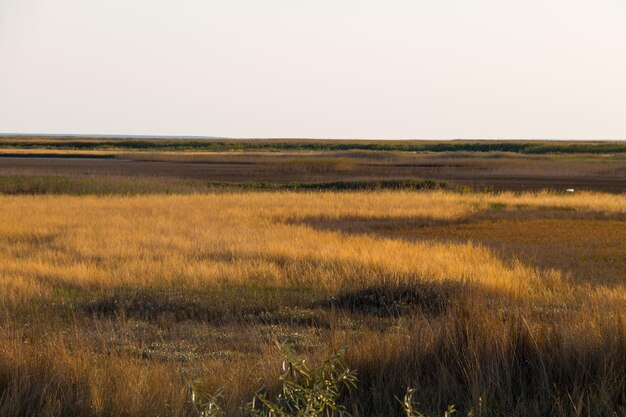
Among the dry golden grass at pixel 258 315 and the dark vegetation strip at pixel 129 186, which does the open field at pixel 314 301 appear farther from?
the dark vegetation strip at pixel 129 186

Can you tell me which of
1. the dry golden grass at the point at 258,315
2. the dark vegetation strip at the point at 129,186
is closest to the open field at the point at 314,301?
the dry golden grass at the point at 258,315

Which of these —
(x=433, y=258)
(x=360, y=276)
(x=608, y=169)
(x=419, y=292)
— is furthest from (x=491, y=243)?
(x=608, y=169)

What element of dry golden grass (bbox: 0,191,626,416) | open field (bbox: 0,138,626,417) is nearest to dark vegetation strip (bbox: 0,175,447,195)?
open field (bbox: 0,138,626,417)

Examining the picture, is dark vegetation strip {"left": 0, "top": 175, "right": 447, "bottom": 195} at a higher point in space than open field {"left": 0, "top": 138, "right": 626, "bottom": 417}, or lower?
lower

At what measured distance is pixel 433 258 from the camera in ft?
55.9

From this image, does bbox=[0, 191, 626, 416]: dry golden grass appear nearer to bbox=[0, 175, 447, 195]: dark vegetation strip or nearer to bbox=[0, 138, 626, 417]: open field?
bbox=[0, 138, 626, 417]: open field

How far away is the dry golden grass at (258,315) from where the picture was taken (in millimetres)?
6938

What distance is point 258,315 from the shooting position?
1191 centimetres

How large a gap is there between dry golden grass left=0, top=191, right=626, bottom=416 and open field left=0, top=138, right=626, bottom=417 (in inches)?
1.3

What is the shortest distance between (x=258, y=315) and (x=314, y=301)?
1.23 meters

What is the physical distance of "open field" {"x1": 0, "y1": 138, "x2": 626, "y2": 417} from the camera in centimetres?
693

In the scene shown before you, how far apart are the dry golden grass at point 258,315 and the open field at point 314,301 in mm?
33

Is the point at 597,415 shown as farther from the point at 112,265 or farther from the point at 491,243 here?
the point at 491,243

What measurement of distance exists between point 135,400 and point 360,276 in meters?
8.66
